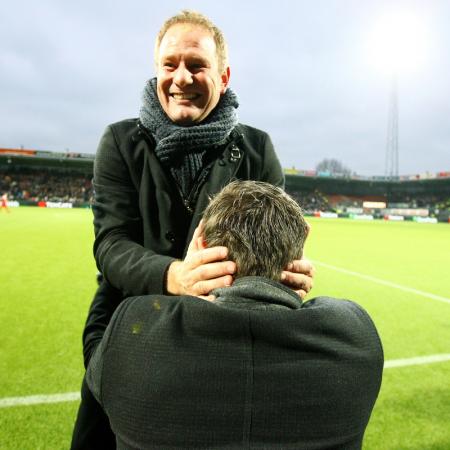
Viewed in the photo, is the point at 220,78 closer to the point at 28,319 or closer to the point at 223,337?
the point at 223,337

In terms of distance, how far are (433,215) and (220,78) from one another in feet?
194

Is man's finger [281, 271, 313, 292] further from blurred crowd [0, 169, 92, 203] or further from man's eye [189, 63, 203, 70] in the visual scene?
blurred crowd [0, 169, 92, 203]

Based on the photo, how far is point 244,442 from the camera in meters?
1.23

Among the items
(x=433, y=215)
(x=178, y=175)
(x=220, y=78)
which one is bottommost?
(x=433, y=215)

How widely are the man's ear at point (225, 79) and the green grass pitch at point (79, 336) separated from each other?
255 centimetres

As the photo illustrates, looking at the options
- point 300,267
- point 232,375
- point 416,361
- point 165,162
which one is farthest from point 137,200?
point 416,361

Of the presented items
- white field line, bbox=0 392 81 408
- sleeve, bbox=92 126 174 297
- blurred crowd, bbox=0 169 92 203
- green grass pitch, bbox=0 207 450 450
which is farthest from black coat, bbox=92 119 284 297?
blurred crowd, bbox=0 169 92 203

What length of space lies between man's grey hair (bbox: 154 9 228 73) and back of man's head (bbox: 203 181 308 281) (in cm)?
80

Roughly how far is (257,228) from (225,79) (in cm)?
100

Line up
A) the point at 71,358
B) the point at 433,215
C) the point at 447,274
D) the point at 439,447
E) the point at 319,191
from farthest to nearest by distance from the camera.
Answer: the point at 319,191
the point at 433,215
the point at 447,274
the point at 71,358
the point at 439,447

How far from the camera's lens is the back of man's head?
1474 mm

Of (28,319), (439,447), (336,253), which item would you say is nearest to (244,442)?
(439,447)

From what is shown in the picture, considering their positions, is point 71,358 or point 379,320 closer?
point 71,358

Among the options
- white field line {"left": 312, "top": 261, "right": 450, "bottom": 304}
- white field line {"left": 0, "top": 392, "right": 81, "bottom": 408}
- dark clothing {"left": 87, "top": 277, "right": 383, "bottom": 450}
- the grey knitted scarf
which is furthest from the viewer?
white field line {"left": 312, "top": 261, "right": 450, "bottom": 304}
